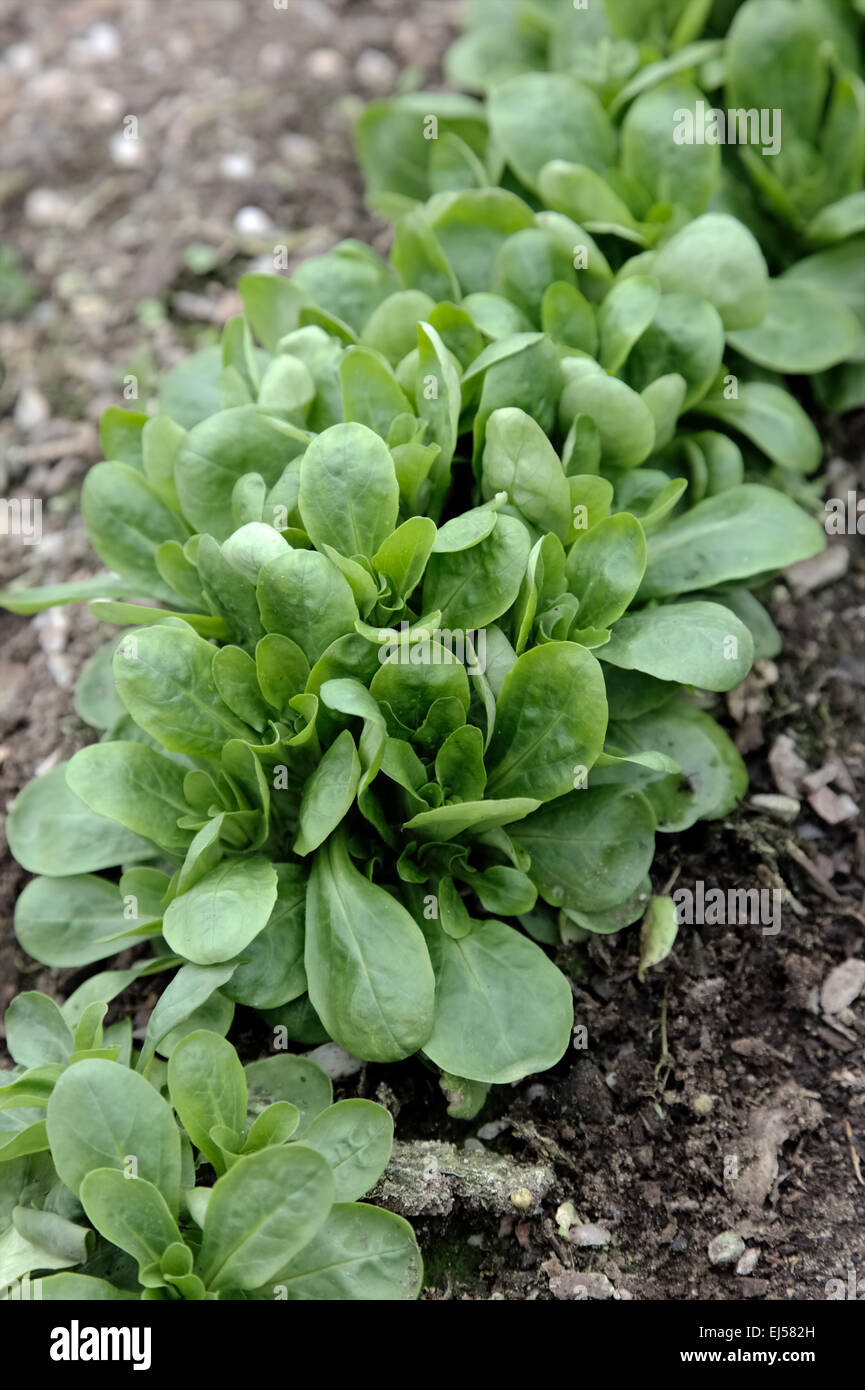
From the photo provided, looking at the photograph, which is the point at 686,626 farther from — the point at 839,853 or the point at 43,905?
the point at 43,905

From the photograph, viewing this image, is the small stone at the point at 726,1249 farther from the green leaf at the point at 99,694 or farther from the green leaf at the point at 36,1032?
the green leaf at the point at 99,694

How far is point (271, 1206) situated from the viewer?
5.99 feet

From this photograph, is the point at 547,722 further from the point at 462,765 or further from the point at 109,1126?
the point at 109,1126

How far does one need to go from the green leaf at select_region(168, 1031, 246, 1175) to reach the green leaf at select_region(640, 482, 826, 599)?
1256 mm

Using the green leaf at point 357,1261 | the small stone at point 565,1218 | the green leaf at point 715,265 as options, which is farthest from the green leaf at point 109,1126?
the green leaf at point 715,265

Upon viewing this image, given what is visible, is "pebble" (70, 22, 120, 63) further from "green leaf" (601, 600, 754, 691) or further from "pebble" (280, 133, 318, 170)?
"green leaf" (601, 600, 754, 691)

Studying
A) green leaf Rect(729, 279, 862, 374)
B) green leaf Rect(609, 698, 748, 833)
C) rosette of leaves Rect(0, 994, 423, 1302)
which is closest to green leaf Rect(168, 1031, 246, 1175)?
rosette of leaves Rect(0, 994, 423, 1302)

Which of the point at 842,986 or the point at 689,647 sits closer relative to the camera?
the point at 689,647

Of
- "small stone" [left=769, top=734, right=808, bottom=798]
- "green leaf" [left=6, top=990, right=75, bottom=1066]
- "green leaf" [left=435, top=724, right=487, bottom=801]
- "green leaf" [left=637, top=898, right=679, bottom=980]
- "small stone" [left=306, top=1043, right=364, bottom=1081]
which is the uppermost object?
"green leaf" [left=435, top=724, right=487, bottom=801]

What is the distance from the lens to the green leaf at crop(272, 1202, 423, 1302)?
1.91 m

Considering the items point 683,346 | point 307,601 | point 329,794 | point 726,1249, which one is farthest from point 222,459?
point 726,1249

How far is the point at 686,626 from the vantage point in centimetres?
233

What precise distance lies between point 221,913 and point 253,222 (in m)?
2.51

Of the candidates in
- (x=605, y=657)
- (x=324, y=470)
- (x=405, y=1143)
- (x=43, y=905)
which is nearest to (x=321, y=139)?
(x=324, y=470)
